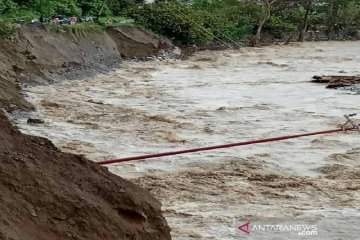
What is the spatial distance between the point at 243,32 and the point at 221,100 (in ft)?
54.5

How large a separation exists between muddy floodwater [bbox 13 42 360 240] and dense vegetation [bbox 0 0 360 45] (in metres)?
4.43

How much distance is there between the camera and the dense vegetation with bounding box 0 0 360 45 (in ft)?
80.8

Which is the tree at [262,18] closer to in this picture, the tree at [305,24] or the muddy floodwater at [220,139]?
the tree at [305,24]

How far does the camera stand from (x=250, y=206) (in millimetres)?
8883

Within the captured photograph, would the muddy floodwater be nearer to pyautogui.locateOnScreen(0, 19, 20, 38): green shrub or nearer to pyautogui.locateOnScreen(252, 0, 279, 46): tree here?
pyautogui.locateOnScreen(0, 19, 20, 38): green shrub

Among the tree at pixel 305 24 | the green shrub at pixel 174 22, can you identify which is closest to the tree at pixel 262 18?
the tree at pixel 305 24

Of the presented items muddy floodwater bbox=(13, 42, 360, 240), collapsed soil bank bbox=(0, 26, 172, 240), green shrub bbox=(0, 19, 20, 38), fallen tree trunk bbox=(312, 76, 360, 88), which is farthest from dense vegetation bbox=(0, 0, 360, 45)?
collapsed soil bank bbox=(0, 26, 172, 240)

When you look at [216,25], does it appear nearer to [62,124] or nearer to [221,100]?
[221,100]

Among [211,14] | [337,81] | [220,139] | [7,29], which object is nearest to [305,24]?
[211,14]

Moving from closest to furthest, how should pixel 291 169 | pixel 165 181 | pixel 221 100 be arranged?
pixel 165 181 < pixel 291 169 < pixel 221 100

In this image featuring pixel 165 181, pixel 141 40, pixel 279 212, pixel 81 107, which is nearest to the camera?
pixel 279 212

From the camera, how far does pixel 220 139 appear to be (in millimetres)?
12859

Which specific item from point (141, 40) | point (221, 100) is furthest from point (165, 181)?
point (141, 40)

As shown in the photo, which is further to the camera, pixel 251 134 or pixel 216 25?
pixel 216 25
